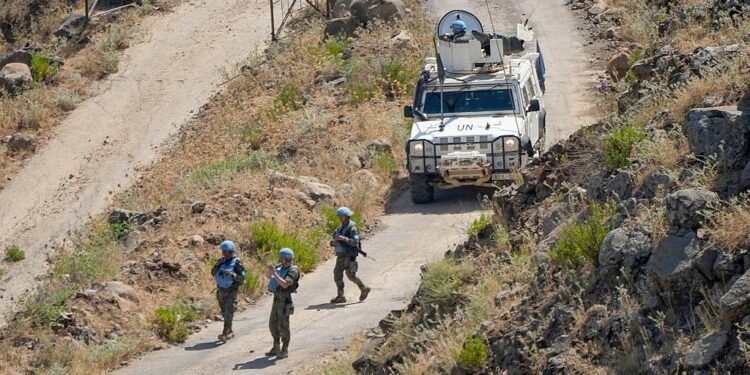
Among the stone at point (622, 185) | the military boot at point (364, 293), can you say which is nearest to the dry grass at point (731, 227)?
the stone at point (622, 185)

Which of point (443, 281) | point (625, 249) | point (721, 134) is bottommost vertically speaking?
point (443, 281)

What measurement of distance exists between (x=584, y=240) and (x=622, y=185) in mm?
921

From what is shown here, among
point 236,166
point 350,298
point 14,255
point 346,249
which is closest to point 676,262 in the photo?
point 346,249

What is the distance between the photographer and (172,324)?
Answer: 54.1 ft

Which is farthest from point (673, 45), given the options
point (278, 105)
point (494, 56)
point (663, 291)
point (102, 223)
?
point (278, 105)

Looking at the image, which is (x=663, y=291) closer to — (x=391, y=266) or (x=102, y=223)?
(x=391, y=266)

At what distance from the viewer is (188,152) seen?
27.7 m

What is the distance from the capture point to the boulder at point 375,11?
33375mm

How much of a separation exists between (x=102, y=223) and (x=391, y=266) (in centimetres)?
645

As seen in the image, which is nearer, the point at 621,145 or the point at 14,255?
the point at 621,145

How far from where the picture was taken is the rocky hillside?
31.1 ft

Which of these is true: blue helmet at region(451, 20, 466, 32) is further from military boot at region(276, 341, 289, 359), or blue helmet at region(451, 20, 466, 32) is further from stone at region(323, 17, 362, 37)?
stone at region(323, 17, 362, 37)

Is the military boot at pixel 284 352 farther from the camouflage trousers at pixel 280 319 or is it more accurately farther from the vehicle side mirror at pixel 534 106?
the vehicle side mirror at pixel 534 106

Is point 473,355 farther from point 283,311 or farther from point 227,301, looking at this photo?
point 227,301
